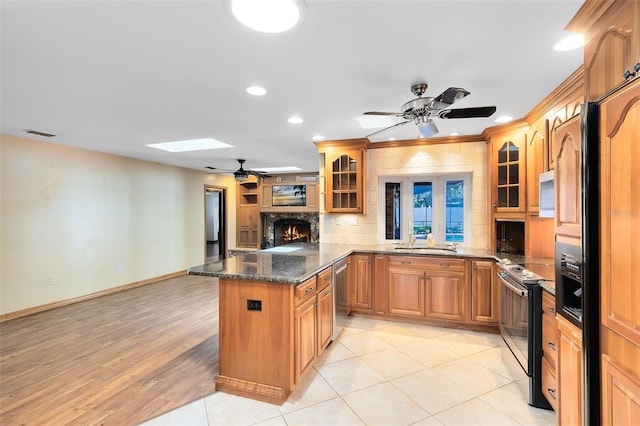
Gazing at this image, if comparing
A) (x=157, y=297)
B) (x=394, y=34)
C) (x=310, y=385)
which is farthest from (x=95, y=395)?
(x=394, y=34)

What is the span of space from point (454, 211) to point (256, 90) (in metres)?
3.20

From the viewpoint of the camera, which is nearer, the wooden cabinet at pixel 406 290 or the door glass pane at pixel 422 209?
the wooden cabinet at pixel 406 290

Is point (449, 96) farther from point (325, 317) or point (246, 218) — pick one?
point (246, 218)

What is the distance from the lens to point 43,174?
4.31m

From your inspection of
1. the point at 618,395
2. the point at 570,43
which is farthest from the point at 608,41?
the point at 618,395

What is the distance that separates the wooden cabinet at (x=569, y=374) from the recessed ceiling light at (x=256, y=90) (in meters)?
2.52

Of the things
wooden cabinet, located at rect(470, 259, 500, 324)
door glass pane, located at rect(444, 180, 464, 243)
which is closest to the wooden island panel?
wooden cabinet, located at rect(470, 259, 500, 324)

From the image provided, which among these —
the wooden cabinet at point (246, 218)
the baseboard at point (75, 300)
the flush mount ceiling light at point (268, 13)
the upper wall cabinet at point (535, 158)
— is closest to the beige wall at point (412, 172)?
the upper wall cabinet at point (535, 158)

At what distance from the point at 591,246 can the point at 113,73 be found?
9.99ft

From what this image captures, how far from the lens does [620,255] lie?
47.2 inches

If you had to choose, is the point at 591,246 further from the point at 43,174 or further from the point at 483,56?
the point at 43,174

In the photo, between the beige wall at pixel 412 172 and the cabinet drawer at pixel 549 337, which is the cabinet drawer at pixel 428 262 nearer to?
the beige wall at pixel 412 172

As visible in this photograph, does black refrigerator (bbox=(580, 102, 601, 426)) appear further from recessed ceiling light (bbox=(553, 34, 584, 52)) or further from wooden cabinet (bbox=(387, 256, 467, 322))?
wooden cabinet (bbox=(387, 256, 467, 322))

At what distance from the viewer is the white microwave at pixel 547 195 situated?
2.53 m
